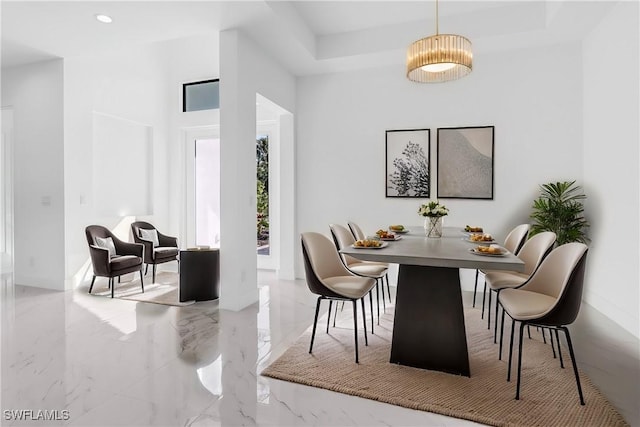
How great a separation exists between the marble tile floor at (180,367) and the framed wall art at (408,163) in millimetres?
1991

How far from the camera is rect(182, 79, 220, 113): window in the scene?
5.82 m

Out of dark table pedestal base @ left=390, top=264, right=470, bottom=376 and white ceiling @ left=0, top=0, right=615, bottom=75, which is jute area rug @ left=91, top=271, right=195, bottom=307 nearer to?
dark table pedestal base @ left=390, top=264, right=470, bottom=376

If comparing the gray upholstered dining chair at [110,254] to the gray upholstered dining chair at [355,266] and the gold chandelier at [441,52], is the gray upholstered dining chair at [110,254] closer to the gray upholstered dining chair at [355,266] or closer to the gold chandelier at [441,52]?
the gray upholstered dining chair at [355,266]

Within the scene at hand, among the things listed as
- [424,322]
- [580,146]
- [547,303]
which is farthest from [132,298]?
[580,146]

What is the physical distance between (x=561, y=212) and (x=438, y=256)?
258 cm

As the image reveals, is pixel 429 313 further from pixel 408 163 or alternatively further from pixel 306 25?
pixel 306 25

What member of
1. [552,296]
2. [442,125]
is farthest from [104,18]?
[552,296]

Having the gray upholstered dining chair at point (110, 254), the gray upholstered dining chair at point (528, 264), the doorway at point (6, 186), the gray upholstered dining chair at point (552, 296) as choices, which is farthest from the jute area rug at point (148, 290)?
the gray upholstered dining chair at point (552, 296)

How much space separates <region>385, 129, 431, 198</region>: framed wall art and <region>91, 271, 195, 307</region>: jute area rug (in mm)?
2849

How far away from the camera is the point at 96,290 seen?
4.49 meters

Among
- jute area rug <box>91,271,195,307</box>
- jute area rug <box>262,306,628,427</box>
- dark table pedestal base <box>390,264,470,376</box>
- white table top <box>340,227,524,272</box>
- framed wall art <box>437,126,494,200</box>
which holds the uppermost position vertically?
framed wall art <box>437,126,494,200</box>

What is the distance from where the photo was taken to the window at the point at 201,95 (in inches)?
229

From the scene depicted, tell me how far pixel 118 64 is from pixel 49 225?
7.72 feet

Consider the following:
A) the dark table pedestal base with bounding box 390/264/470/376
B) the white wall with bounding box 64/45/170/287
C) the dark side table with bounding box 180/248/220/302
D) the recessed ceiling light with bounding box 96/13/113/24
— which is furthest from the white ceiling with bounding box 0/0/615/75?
the dark table pedestal base with bounding box 390/264/470/376
